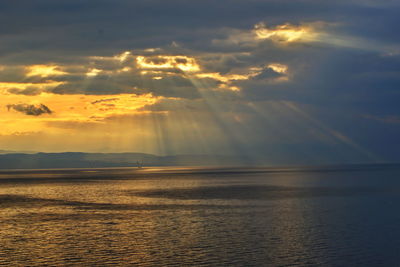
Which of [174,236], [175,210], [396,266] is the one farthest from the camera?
[175,210]

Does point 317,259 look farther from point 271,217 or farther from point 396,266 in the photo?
point 271,217

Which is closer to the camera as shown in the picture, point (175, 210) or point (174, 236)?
point (174, 236)

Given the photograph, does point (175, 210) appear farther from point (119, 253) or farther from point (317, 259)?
point (317, 259)

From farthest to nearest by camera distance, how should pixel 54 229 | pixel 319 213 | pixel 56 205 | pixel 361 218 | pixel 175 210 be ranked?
1. pixel 56 205
2. pixel 175 210
3. pixel 319 213
4. pixel 361 218
5. pixel 54 229

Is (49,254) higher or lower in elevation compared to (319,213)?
lower

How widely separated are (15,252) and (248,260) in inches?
890

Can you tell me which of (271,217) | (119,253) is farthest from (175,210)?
(119,253)

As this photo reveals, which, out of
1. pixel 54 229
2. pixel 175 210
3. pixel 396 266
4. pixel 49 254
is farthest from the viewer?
pixel 175 210

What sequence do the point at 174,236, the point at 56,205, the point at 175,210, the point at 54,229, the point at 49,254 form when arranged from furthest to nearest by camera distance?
the point at 56,205 < the point at 175,210 < the point at 54,229 < the point at 174,236 < the point at 49,254

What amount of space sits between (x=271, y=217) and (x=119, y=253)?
33.5 meters

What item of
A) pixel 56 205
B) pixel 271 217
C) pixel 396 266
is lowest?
pixel 396 266

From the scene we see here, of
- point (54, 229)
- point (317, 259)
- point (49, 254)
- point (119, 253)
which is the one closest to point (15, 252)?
point (49, 254)

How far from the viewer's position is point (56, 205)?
103m

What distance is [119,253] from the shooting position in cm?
4900
